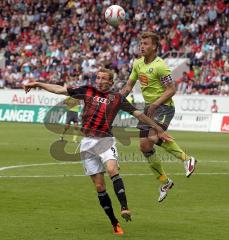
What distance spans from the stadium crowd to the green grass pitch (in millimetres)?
20230

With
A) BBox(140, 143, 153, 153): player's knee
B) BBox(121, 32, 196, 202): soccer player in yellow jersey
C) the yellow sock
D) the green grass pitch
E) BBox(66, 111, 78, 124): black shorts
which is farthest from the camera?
BBox(66, 111, 78, 124): black shorts

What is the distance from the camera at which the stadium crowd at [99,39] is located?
1700 inches

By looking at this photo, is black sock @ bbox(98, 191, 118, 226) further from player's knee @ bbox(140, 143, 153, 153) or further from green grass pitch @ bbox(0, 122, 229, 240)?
player's knee @ bbox(140, 143, 153, 153)

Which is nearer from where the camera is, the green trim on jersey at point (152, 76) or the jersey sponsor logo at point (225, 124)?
the green trim on jersey at point (152, 76)

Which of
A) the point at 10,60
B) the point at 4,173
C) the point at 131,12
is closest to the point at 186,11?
the point at 131,12

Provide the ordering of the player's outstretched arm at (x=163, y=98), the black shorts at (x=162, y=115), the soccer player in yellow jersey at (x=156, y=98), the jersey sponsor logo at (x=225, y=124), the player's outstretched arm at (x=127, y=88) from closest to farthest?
the player's outstretched arm at (x=127, y=88), the player's outstretched arm at (x=163, y=98), the soccer player in yellow jersey at (x=156, y=98), the black shorts at (x=162, y=115), the jersey sponsor logo at (x=225, y=124)

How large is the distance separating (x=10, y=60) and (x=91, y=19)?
236 inches

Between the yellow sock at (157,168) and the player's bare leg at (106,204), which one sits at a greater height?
the player's bare leg at (106,204)

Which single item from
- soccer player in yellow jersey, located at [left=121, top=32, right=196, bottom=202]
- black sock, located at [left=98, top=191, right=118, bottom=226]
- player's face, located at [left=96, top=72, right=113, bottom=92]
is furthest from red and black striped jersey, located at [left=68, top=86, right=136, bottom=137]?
soccer player in yellow jersey, located at [left=121, top=32, right=196, bottom=202]

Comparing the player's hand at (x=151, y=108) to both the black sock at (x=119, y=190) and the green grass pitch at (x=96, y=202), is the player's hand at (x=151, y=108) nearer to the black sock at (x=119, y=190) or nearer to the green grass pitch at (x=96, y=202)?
the green grass pitch at (x=96, y=202)

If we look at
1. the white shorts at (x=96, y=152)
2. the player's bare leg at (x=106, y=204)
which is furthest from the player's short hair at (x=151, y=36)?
the player's bare leg at (x=106, y=204)

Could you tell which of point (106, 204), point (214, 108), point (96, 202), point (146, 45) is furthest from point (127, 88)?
point (214, 108)

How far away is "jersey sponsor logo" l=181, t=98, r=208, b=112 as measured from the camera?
40.1 m

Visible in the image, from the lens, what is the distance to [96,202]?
13461 millimetres
